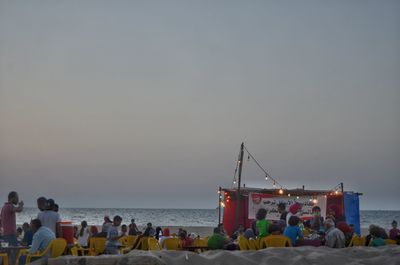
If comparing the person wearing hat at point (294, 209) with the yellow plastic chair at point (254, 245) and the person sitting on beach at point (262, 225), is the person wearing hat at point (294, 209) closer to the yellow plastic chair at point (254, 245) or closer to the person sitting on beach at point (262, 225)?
the person sitting on beach at point (262, 225)

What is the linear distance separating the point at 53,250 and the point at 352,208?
13.2m

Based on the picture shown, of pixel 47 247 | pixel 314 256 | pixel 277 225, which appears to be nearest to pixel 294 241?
pixel 277 225

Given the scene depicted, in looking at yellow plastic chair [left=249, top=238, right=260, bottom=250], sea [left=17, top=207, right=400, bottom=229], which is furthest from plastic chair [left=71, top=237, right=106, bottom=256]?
sea [left=17, top=207, right=400, bottom=229]

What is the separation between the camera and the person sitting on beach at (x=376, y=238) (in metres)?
9.79

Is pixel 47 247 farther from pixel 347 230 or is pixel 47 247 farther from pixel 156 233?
pixel 156 233

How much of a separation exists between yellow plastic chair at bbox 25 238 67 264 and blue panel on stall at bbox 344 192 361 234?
41.7 feet

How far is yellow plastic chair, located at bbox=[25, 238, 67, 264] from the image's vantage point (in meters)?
8.11

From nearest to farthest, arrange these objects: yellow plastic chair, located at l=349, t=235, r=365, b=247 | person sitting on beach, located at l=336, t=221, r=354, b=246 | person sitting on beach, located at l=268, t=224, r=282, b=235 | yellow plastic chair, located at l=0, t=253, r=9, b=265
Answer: yellow plastic chair, located at l=0, t=253, r=9, b=265 → person sitting on beach, located at l=268, t=224, r=282, b=235 → yellow plastic chair, located at l=349, t=235, r=365, b=247 → person sitting on beach, located at l=336, t=221, r=354, b=246

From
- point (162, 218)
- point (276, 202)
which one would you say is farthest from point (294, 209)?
point (162, 218)

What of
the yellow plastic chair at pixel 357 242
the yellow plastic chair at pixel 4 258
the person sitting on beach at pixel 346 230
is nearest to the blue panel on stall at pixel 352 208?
the person sitting on beach at pixel 346 230

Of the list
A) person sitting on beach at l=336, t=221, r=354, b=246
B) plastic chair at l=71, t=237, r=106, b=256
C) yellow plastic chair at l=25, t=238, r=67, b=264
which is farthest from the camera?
person sitting on beach at l=336, t=221, r=354, b=246

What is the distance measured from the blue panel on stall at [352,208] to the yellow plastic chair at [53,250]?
41.7 ft

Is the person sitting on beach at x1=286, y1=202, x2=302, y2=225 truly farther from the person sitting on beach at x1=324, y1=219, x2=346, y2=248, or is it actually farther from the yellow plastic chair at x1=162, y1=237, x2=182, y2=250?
the person sitting on beach at x1=324, y1=219, x2=346, y2=248

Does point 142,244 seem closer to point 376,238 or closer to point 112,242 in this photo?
point 112,242
